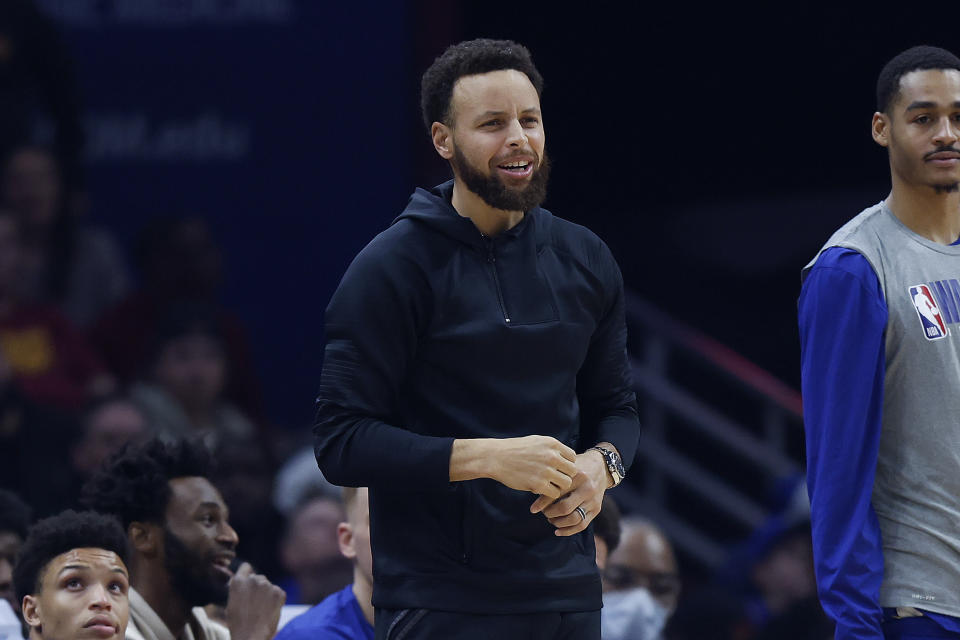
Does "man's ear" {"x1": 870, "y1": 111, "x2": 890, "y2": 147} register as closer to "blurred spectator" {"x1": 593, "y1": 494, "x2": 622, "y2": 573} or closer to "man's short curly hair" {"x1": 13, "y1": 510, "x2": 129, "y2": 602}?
"blurred spectator" {"x1": 593, "y1": 494, "x2": 622, "y2": 573}

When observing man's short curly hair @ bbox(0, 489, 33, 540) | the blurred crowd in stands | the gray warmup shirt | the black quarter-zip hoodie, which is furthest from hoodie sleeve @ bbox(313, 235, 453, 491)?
the blurred crowd in stands

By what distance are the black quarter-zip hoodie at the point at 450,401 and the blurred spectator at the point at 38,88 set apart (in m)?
5.69

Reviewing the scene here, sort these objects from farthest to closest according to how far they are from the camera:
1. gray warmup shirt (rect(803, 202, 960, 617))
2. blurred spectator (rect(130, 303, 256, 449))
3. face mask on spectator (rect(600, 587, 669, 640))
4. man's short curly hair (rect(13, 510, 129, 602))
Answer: blurred spectator (rect(130, 303, 256, 449)), face mask on spectator (rect(600, 587, 669, 640)), man's short curly hair (rect(13, 510, 129, 602)), gray warmup shirt (rect(803, 202, 960, 617))

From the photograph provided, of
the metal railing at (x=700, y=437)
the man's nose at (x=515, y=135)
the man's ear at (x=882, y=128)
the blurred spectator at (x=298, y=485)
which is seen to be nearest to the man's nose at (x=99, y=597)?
the man's nose at (x=515, y=135)

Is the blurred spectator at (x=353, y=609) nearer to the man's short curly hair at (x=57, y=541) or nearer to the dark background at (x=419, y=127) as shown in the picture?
the man's short curly hair at (x=57, y=541)

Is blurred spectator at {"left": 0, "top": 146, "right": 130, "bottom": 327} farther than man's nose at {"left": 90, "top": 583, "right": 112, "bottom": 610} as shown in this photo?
Yes

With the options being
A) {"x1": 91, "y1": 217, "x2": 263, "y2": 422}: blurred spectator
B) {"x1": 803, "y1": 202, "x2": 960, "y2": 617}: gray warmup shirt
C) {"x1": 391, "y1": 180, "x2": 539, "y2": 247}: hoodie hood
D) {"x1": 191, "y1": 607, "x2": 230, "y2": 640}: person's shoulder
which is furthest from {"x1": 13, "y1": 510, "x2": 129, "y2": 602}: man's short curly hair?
{"x1": 91, "y1": 217, "x2": 263, "y2": 422}: blurred spectator

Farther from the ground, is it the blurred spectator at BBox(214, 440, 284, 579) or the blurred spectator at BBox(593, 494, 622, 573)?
the blurred spectator at BBox(593, 494, 622, 573)

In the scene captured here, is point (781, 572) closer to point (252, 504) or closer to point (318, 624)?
point (252, 504)


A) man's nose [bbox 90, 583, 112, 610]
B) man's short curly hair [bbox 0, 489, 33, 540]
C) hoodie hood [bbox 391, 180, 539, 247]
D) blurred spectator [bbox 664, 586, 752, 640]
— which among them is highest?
hoodie hood [bbox 391, 180, 539, 247]

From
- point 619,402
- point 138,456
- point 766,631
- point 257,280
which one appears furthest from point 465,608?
point 257,280

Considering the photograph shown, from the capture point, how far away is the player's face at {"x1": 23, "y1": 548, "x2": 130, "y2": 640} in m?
3.62

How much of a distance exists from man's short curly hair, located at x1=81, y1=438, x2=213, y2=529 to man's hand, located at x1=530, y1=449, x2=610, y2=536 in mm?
1707

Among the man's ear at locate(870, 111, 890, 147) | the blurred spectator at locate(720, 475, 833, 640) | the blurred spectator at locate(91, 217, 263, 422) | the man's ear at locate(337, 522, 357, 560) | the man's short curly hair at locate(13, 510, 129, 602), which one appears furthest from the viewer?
the blurred spectator at locate(91, 217, 263, 422)
